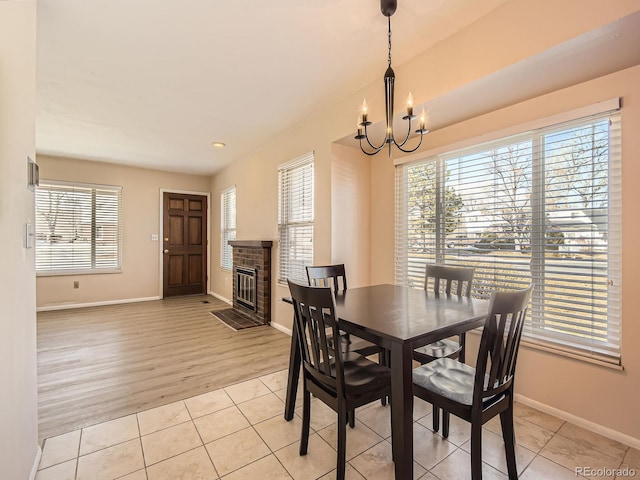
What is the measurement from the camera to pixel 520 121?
2299 millimetres

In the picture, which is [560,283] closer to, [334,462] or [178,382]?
[334,462]

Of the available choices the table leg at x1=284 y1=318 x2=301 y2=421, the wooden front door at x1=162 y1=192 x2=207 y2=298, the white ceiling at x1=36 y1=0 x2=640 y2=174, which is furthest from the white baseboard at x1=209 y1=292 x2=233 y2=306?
the table leg at x1=284 y1=318 x2=301 y2=421

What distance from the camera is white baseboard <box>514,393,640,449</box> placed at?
5.86ft

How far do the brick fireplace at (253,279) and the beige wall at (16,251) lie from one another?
2.75 meters

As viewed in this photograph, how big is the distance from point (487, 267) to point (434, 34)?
181 centimetres

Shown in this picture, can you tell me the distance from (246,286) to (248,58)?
10.9 feet

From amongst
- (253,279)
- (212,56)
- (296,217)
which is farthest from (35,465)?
(253,279)

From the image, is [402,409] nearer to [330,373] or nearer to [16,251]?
[330,373]

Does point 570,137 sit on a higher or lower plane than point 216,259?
higher

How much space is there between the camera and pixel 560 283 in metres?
2.13

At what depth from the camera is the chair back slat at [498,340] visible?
4.25 feet

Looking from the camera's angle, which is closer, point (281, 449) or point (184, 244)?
point (281, 449)

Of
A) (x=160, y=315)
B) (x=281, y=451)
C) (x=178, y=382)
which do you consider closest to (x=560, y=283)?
(x=281, y=451)

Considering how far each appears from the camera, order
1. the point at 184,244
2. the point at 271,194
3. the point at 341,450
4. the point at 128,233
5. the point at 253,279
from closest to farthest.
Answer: the point at 341,450 → the point at 271,194 → the point at 253,279 → the point at 128,233 → the point at 184,244
